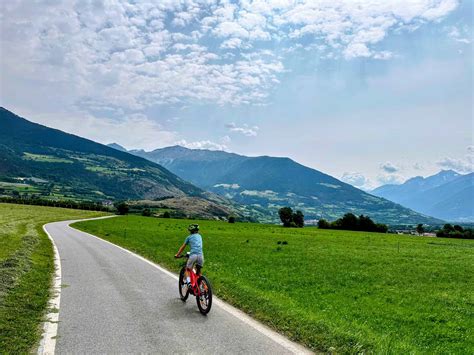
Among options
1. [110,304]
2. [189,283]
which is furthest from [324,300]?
[110,304]

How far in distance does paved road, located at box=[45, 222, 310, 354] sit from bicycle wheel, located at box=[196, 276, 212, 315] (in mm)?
246

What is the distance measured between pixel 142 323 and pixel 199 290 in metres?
2.43

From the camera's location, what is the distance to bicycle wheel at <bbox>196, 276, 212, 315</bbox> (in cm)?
1202

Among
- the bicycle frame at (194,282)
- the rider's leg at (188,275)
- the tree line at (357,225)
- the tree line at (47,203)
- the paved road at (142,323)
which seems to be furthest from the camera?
the tree line at (47,203)

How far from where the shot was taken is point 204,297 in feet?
40.5

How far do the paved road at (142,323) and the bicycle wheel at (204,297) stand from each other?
9.7 inches

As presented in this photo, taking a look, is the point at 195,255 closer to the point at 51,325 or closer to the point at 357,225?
the point at 51,325

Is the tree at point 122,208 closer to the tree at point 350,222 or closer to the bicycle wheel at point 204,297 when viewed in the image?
the tree at point 350,222

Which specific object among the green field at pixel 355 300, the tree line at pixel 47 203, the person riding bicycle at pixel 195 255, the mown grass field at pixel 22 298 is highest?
the person riding bicycle at pixel 195 255

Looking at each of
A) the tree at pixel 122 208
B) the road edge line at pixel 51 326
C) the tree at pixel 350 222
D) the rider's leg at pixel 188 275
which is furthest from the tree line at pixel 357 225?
the rider's leg at pixel 188 275

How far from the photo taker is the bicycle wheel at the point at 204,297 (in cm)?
1202

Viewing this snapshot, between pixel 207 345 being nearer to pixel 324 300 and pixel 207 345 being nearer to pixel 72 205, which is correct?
pixel 324 300

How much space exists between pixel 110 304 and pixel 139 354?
517cm

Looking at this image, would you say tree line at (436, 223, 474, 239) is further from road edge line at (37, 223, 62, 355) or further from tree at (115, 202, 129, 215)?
road edge line at (37, 223, 62, 355)
